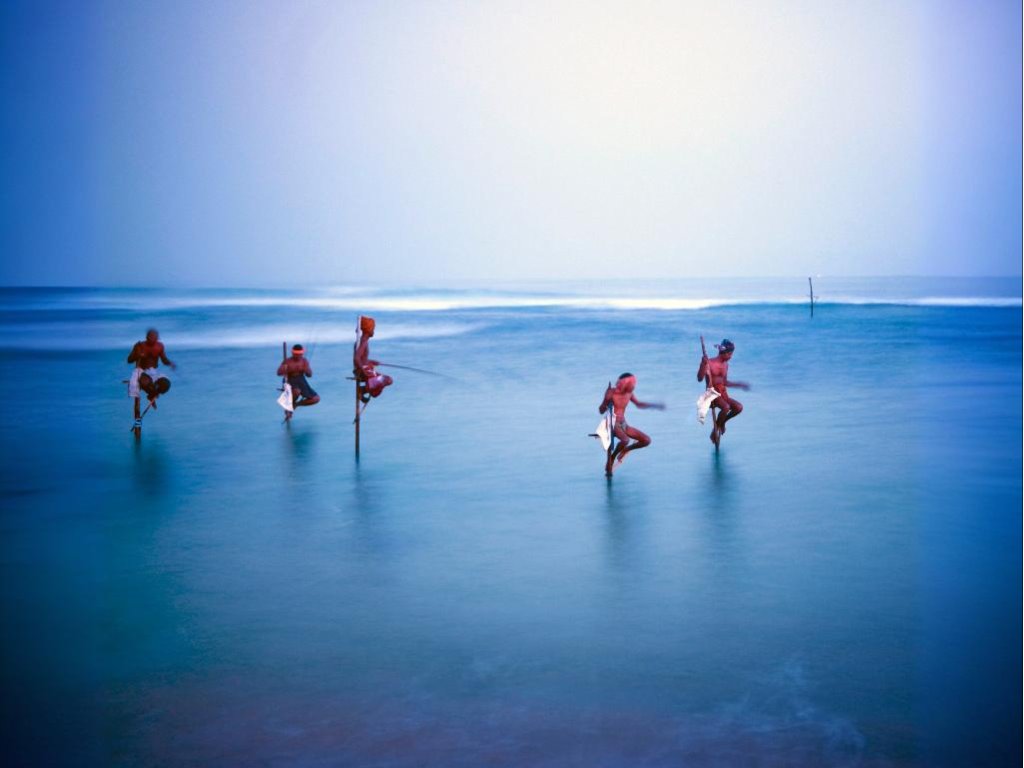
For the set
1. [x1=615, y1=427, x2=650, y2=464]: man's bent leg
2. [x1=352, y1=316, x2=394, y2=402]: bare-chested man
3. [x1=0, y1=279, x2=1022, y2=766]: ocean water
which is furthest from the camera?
[x1=352, y1=316, x2=394, y2=402]: bare-chested man

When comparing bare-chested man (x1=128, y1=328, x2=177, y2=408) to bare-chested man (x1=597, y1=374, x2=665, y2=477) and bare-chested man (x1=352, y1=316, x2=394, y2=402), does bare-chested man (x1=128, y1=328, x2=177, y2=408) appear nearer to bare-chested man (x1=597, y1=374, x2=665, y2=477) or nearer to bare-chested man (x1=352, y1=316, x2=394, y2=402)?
bare-chested man (x1=352, y1=316, x2=394, y2=402)

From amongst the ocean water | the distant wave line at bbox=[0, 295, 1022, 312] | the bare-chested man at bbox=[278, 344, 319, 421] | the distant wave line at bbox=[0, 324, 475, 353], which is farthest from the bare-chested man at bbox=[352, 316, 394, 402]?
the distant wave line at bbox=[0, 295, 1022, 312]

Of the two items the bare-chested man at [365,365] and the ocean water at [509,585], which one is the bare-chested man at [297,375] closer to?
the ocean water at [509,585]

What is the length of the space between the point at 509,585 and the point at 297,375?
6999 millimetres

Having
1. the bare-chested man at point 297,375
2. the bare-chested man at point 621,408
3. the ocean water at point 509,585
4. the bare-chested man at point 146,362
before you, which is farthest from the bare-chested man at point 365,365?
the bare-chested man at point 621,408

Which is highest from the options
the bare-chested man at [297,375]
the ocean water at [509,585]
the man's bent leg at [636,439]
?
the bare-chested man at [297,375]

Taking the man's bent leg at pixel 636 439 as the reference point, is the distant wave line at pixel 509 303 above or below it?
above

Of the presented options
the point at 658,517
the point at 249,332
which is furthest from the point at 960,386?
the point at 249,332

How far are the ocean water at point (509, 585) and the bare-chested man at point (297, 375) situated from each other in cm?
38

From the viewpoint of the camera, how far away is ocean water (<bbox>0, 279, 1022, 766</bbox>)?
5.05 metres

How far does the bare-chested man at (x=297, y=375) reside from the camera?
13289mm

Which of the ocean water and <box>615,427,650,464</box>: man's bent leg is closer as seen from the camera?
the ocean water

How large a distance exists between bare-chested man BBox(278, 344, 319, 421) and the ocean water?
0.38 metres

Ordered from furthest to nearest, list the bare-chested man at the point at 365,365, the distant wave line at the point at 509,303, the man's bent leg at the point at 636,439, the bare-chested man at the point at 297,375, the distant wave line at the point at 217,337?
1. the distant wave line at the point at 509,303
2. the distant wave line at the point at 217,337
3. the bare-chested man at the point at 297,375
4. the bare-chested man at the point at 365,365
5. the man's bent leg at the point at 636,439
